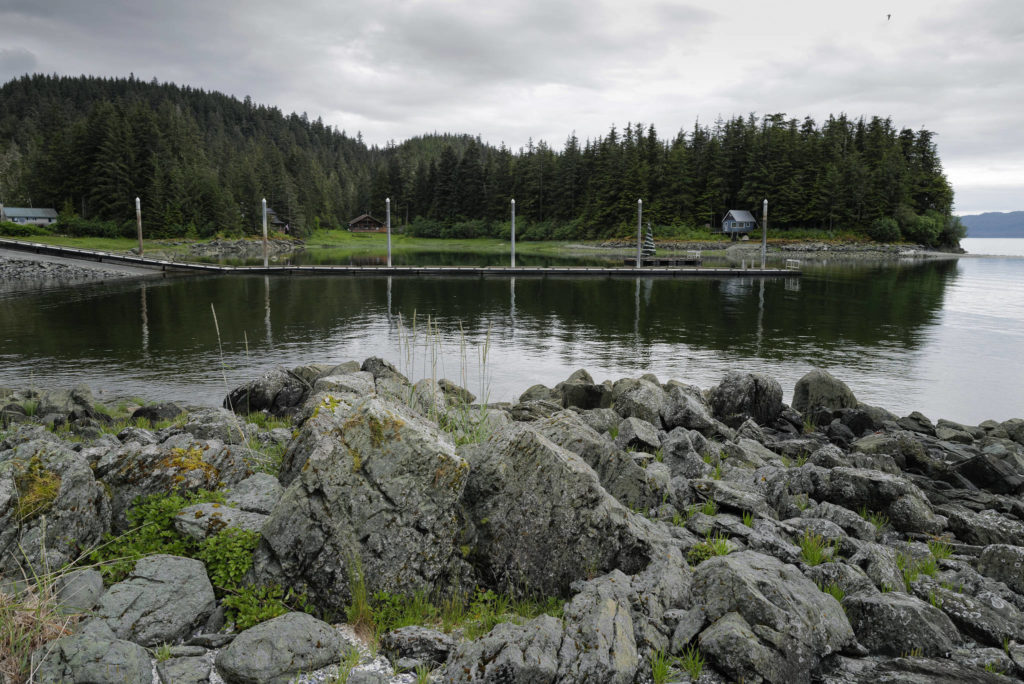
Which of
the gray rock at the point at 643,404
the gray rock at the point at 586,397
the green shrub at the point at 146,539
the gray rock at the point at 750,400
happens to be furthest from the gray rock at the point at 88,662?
the gray rock at the point at 750,400

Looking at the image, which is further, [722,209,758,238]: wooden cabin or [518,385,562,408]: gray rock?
[722,209,758,238]: wooden cabin

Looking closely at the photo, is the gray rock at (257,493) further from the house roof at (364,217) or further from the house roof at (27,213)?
the house roof at (364,217)

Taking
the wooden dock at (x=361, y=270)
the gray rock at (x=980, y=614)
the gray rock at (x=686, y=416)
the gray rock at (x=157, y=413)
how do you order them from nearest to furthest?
the gray rock at (x=980, y=614) < the gray rock at (x=686, y=416) < the gray rock at (x=157, y=413) < the wooden dock at (x=361, y=270)

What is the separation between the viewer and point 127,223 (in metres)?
115

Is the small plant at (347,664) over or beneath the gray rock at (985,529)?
over

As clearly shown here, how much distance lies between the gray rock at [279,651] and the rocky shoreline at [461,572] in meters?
0.02

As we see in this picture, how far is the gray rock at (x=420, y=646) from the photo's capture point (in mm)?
4625

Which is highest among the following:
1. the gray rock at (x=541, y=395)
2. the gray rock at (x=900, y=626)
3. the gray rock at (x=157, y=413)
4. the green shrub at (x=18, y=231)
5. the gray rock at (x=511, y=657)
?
the green shrub at (x=18, y=231)

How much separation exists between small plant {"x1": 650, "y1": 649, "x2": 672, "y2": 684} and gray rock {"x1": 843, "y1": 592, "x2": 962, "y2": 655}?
1795mm

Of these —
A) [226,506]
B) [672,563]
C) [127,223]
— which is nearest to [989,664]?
[672,563]

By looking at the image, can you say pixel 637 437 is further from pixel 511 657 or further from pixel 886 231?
pixel 886 231

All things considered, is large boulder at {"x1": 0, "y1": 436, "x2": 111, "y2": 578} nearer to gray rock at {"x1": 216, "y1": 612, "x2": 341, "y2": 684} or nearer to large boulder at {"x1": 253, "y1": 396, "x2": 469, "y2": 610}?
large boulder at {"x1": 253, "y1": 396, "x2": 469, "y2": 610}

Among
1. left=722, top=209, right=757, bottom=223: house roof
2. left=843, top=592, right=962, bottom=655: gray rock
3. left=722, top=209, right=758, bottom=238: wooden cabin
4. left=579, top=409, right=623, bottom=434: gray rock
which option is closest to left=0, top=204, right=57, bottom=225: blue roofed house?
left=722, top=209, right=758, bottom=238: wooden cabin

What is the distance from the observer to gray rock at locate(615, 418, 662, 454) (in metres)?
10.2
